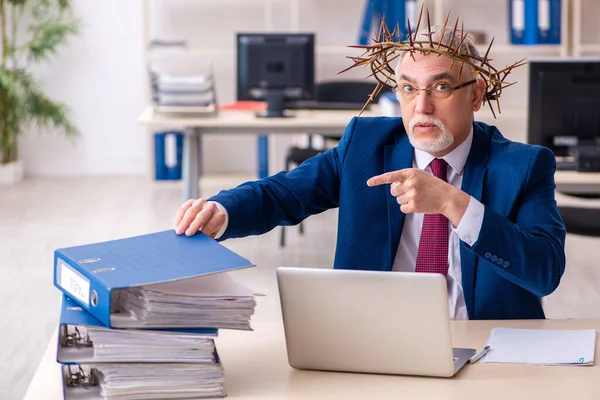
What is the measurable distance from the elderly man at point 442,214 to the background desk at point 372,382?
247mm

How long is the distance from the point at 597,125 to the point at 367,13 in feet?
10.5

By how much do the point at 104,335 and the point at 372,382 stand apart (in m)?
0.42

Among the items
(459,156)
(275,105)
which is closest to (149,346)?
(459,156)

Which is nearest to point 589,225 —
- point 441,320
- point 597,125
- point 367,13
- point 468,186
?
point 597,125

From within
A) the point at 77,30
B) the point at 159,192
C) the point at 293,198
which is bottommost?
the point at 159,192

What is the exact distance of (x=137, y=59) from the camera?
6930mm

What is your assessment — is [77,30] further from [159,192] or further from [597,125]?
[597,125]

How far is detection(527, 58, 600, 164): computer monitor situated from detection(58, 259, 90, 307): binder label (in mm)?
2351

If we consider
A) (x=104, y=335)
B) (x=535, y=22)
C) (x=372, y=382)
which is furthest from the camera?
(x=535, y=22)

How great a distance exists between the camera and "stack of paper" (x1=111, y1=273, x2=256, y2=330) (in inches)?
54.9

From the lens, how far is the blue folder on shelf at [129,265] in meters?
1.38

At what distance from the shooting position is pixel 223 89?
700cm

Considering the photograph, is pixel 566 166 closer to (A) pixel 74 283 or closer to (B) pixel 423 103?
(B) pixel 423 103

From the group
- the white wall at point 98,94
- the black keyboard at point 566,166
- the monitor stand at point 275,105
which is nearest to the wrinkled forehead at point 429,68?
the black keyboard at point 566,166
